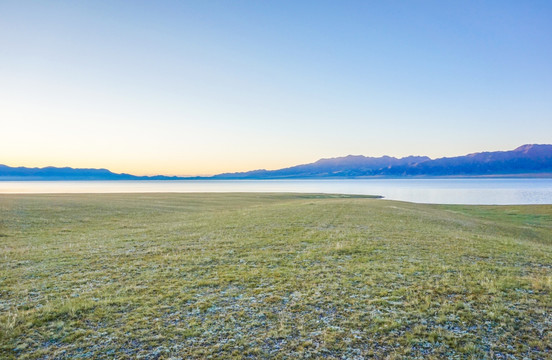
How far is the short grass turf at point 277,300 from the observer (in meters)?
6.94

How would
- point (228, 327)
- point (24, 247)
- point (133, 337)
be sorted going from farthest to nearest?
point (24, 247) < point (228, 327) < point (133, 337)

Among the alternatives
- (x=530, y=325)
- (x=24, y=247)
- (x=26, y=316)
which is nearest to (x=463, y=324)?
(x=530, y=325)

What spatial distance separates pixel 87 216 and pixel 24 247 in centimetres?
1771

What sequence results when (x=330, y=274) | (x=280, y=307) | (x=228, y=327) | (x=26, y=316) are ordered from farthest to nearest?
(x=330, y=274)
(x=280, y=307)
(x=26, y=316)
(x=228, y=327)

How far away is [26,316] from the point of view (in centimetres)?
848


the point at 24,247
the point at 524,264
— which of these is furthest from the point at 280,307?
the point at 24,247

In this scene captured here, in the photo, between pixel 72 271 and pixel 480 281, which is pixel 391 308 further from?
pixel 72 271

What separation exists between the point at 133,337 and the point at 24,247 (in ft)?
55.7

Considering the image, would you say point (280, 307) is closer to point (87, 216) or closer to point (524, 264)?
point (524, 264)

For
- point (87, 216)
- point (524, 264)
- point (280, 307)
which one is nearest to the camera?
point (280, 307)

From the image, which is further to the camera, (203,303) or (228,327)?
(203,303)

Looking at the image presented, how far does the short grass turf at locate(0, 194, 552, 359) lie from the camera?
6938mm

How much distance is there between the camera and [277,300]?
31.5ft

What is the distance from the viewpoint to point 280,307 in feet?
29.7
